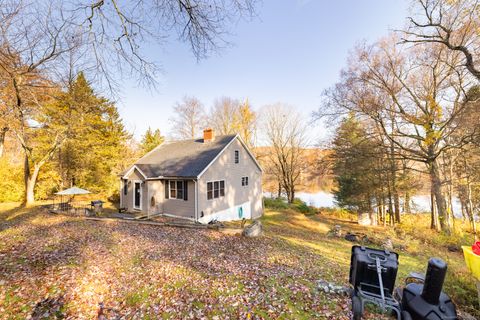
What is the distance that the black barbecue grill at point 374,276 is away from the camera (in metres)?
3.18

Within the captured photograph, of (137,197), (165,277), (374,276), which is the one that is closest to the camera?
(374,276)

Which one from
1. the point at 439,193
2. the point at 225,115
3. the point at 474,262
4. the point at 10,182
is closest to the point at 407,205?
the point at 439,193

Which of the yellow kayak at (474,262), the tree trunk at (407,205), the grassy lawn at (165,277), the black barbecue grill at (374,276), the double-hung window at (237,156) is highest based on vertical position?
the double-hung window at (237,156)

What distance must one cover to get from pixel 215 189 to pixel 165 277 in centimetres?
977

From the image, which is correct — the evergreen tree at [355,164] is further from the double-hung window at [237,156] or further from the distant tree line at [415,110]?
the double-hung window at [237,156]

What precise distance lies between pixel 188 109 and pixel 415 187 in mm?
26632

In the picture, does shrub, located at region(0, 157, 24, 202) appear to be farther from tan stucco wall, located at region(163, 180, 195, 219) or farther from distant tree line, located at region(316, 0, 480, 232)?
distant tree line, located at region(316, 0, 480, 232)

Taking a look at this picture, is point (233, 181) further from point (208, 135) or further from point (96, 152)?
point (96, 152)

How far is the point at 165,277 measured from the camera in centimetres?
527

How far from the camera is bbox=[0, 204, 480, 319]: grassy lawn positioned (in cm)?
394

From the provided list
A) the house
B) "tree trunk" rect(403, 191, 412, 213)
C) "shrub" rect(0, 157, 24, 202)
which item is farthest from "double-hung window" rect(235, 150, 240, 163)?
"shrub" rect(0, 157, 24, 202)

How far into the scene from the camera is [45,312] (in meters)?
3.79

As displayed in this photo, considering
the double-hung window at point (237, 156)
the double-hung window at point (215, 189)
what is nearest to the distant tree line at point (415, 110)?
the double-hung window at point (237, 156)

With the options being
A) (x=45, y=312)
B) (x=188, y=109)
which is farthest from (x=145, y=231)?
(x=188, y=109)
